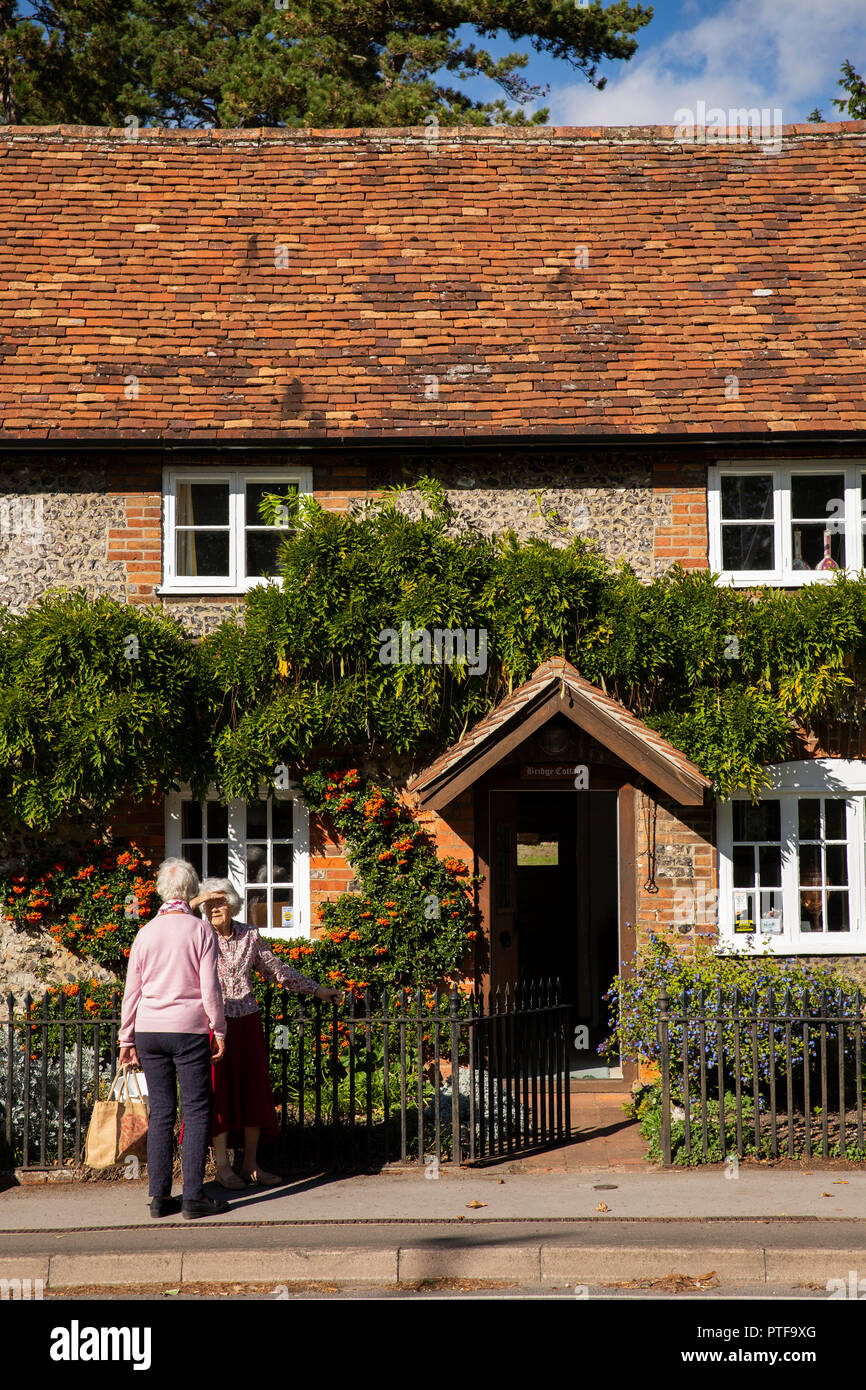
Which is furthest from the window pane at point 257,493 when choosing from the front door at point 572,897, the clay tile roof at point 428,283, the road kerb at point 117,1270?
the road kerb at point 117,1270

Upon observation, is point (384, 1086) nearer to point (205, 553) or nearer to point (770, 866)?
point (770, 866)

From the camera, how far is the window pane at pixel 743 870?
36.9ft

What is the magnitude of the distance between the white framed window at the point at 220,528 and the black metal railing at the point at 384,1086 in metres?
4.22

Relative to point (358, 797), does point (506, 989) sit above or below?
below

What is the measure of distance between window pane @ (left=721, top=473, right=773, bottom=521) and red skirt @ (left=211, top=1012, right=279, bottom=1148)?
267 inches

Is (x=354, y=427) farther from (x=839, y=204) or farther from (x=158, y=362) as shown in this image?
(x=839, y=204)

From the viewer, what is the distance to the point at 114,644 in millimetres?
10453

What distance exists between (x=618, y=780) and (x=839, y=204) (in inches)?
278

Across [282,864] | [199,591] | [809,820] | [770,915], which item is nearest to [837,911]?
[770,915]

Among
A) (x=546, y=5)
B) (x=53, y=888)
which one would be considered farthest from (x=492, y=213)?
(x=546, y=5)

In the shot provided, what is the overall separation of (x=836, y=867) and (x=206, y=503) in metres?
6.78

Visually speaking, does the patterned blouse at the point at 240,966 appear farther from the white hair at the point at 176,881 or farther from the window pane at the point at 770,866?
the window pane at the point at 770,866

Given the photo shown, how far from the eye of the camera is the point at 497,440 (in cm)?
1127

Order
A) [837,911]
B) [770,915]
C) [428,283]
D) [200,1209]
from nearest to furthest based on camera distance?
[200,1209]
[770,915]
[837,911]
[428,283]
